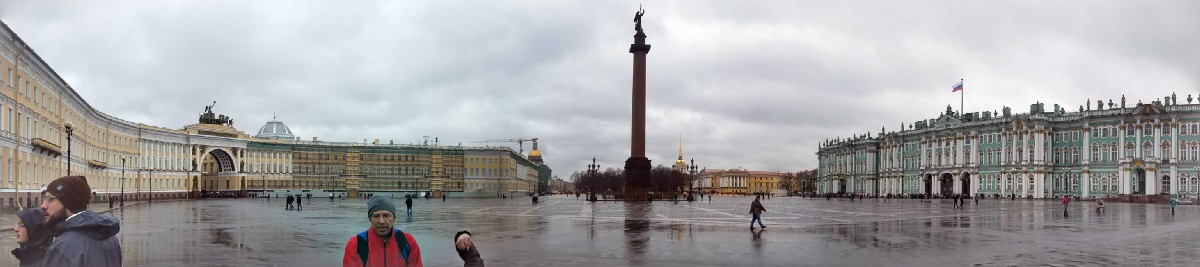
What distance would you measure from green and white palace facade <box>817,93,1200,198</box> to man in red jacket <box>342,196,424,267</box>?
114006 millimetres

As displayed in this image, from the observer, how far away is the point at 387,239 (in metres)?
6.29

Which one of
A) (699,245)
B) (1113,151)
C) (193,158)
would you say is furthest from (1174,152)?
(193,158)

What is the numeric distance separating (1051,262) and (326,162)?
143102mm

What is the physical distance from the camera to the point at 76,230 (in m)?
5.30

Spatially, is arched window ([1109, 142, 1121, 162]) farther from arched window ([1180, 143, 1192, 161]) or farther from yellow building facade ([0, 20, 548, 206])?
yellow building facade ([0, 20, 548, 206])

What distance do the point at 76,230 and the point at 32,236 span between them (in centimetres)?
85

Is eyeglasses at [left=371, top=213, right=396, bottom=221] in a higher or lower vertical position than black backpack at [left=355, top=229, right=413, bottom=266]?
higher

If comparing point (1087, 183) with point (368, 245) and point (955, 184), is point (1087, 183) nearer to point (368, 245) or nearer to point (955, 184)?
point (955, 184)

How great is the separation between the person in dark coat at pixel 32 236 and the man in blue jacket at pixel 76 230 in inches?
4.6

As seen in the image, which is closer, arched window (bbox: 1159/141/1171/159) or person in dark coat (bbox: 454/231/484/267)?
person in dark coat (bbox: 454/231/484/267)

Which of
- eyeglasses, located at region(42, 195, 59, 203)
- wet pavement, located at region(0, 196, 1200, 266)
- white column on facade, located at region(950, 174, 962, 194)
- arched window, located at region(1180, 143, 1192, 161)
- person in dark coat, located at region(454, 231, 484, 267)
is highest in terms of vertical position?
arched window, located at region(1180, 143, 1192, 161)

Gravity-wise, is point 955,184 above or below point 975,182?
below

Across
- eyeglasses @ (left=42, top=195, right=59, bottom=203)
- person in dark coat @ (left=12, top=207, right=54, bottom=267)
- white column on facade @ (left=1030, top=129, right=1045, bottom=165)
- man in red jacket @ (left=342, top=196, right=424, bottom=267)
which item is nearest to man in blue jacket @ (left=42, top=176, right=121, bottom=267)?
eyeglasses @ (left=42, top=195, right=59, bottom=203)

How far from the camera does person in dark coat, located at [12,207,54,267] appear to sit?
5852 millimetres
